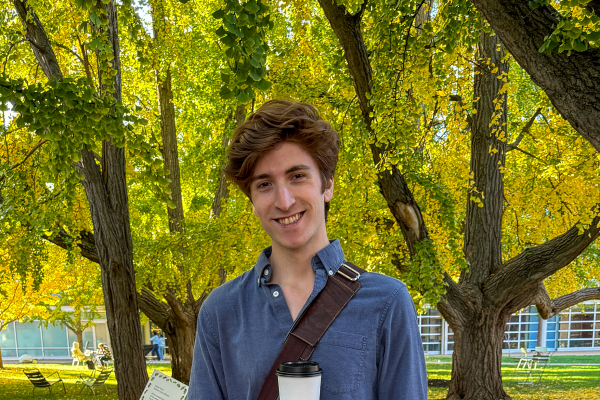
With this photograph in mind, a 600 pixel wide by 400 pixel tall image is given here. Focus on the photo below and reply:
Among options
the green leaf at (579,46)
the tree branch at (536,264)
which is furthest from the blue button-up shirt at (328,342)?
the tree branch at (536,264)

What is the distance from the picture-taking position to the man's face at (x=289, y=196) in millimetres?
1532

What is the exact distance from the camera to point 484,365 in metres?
8.49

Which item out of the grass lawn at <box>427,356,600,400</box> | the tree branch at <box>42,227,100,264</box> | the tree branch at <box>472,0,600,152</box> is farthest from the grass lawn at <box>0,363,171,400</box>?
the tree branch at <box>472,0,600,152</box>

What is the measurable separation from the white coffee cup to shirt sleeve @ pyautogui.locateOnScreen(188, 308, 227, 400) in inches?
13.9

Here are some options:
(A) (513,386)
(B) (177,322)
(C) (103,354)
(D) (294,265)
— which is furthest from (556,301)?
(C) (103,354)

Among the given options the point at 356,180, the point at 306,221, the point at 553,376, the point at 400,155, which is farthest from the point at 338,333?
the point at 553,376

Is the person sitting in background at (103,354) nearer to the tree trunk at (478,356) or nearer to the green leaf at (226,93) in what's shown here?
the tree trunk at (478,356)

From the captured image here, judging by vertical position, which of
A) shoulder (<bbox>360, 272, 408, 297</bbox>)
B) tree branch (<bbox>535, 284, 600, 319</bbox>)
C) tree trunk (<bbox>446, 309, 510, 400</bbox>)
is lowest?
tree trunk (<bbox>446, 309, 510, 400</bbox>)

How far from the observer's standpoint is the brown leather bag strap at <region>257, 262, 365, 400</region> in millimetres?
1425

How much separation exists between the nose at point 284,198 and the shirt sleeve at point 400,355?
35 centimetres

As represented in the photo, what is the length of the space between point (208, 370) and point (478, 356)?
759 centimetres

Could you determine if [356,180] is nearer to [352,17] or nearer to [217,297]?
[352,17]

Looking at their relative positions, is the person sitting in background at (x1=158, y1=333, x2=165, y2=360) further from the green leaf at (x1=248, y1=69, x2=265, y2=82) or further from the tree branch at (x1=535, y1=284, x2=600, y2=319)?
the green leaf at (x1=248, y1=69, x2=265, y2=82)

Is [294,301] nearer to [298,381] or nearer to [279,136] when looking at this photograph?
[298,381]
